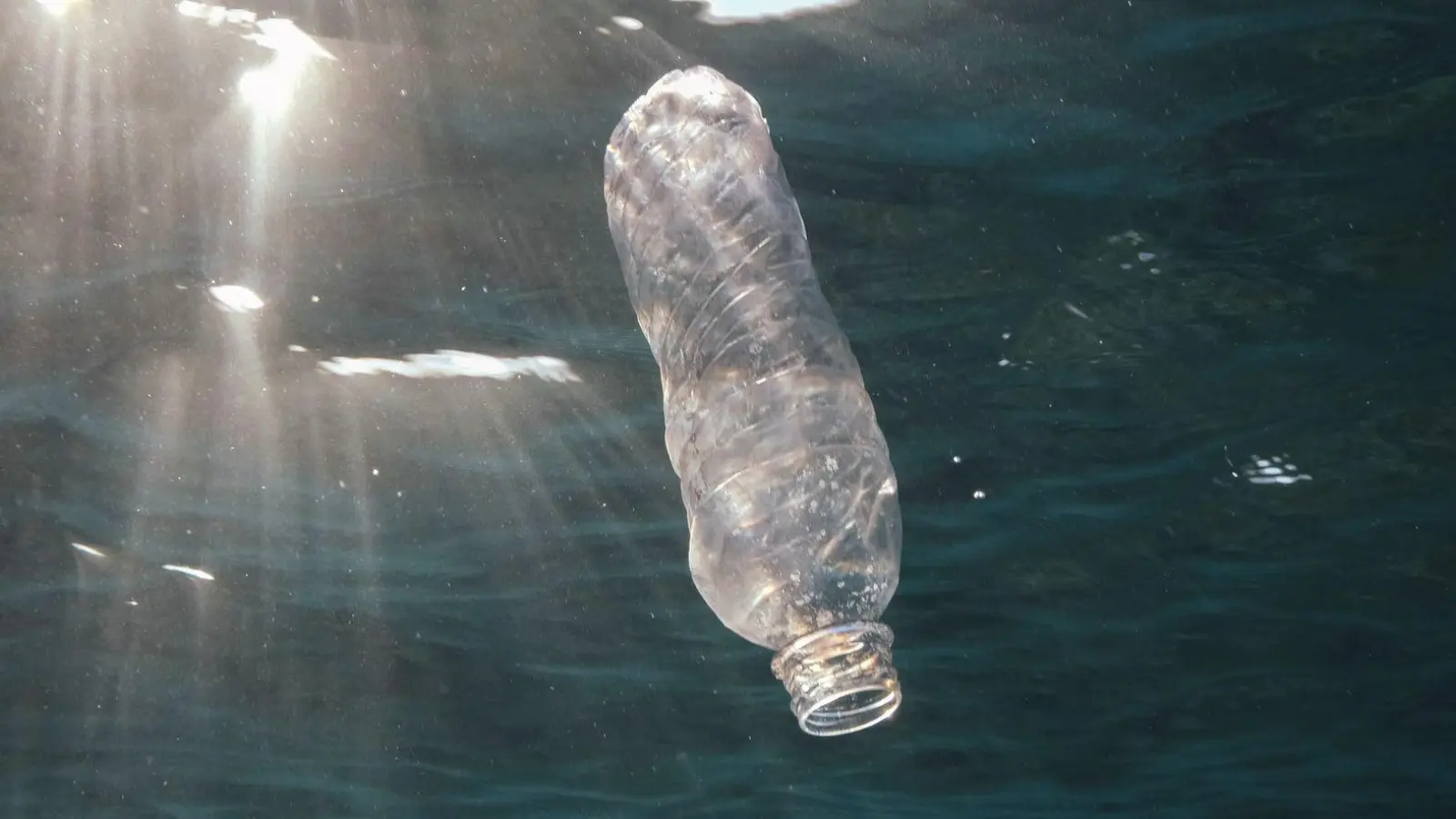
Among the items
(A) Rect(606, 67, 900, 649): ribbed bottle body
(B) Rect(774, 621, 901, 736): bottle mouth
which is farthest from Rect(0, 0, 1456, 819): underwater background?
(B) Rect(774, 621, 901, 736): bottle mouth

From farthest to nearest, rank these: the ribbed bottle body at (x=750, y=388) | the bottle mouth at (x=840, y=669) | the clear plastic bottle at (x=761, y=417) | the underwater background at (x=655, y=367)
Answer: the underwater background at (x=655, y=367) → the ribbed bottle body at (x=750, y=388) → the clear plastic bottle at (x=761, y=417) → the bottle mouth at (x=840, y=669)

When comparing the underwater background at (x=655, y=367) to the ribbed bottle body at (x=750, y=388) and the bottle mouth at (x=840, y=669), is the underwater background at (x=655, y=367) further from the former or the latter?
the bottle mouth at (x=840, y=669)

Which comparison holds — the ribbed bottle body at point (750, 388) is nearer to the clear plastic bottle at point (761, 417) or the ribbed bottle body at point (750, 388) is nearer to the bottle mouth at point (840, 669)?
the clear plastic bottle at point (761, 417)

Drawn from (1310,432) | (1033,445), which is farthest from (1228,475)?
(1033,445)

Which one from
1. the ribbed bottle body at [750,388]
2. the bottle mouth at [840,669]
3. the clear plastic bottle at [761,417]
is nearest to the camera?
the bottle mouth at [840,669]

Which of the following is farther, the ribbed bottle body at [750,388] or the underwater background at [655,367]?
the underwater background at [655,367]

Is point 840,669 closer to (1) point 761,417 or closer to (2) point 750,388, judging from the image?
(1) point 761,417

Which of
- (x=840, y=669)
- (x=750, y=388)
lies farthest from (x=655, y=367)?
(x=840, y=669)

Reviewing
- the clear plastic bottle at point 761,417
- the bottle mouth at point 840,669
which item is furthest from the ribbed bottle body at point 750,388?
the bottle mouth at point 840,669
